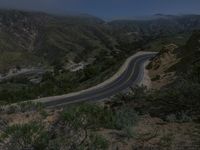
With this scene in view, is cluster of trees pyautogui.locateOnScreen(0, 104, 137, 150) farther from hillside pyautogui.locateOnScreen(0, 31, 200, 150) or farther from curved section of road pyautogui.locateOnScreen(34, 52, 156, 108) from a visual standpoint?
curved section of road pyautogui.locateOnScreen(34, 52, 156, 108)

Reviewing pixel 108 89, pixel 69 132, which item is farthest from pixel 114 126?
pixel 108 89

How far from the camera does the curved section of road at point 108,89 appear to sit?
3844 centimetres

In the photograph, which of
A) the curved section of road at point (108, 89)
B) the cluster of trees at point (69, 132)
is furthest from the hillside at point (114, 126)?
the curved section of road at point (108, 89)

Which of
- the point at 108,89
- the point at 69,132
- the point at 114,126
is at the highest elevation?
the point at 69,132

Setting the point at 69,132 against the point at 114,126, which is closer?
the point at 69,132

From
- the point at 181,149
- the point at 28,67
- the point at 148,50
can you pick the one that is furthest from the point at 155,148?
the point at 28,67

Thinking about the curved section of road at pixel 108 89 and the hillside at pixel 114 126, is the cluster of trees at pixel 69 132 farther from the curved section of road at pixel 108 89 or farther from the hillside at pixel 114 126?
the curved section of road at pixel 108 89

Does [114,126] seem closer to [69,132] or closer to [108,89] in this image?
[69,132]

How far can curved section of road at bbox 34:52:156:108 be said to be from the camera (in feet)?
126

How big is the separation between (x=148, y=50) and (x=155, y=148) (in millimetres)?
95861

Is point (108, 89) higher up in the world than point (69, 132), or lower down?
lower down

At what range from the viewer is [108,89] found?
46969 millimetres

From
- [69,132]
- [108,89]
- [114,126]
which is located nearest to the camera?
[69,132]

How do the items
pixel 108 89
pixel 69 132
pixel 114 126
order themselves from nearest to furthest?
pixel 69 132 < pixel 114 126 < pixel 108 89
